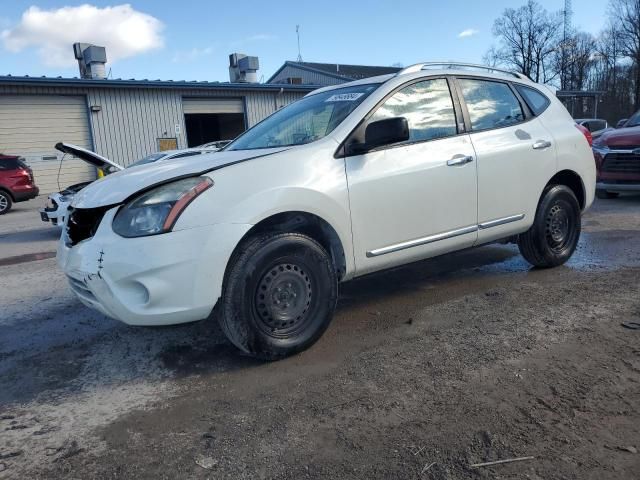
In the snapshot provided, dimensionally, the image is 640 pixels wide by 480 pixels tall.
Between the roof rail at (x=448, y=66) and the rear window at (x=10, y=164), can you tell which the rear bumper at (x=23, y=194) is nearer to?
the rear window at (x=10, y=164)

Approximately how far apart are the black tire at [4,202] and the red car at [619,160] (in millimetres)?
14641

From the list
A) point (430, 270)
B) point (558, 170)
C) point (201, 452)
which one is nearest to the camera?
point (201, 452)

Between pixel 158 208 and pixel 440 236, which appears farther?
pixel 440 236

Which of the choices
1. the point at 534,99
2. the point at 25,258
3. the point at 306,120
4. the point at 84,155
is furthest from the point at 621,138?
the point at 25,258

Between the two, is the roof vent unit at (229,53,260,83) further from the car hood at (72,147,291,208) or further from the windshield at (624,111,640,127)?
the car hood at (72,147,291,208)

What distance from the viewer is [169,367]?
339 cm

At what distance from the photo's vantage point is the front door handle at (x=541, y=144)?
15.1 feet

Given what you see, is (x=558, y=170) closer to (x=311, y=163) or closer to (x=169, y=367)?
(x=311, y=163)

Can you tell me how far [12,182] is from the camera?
14.6 metres

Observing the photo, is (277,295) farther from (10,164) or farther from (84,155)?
(10,164)

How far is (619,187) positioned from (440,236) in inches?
273

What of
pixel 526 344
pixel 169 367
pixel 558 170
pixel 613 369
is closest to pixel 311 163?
pixel 169 367

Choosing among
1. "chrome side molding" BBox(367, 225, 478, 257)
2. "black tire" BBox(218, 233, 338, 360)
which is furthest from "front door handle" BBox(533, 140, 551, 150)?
"black tire" BBox(218, 233, 338, 360)

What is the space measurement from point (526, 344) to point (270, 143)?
92.7 inches
